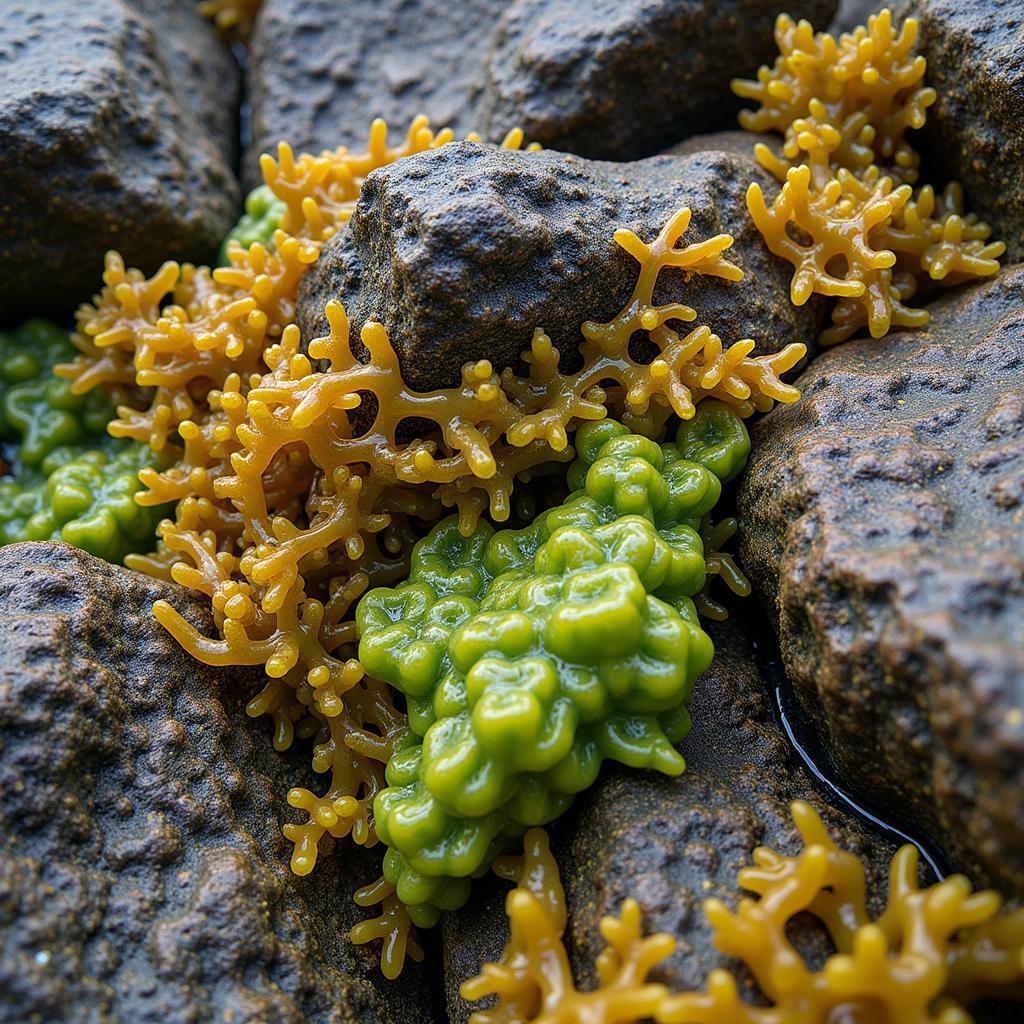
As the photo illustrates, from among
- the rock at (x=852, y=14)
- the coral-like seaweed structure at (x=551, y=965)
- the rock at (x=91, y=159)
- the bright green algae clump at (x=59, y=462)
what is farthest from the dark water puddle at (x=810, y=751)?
the rock at (x=91, y=159)

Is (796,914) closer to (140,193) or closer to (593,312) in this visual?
(593,312)

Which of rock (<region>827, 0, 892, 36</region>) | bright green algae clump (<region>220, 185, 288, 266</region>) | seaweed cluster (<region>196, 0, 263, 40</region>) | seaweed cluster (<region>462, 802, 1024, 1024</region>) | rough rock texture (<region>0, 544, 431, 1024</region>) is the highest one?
rock (<region>827, 0, 892, 36</region>)

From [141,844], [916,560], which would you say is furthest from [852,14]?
[141,844]

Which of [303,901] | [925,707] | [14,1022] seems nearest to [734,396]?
[925,707]

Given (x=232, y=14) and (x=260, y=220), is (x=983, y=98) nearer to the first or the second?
(x=260, y=220)

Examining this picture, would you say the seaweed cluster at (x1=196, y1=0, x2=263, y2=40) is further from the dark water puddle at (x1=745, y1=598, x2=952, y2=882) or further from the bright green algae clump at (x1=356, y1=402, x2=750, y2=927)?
the dark water puddle at (x1=745, y1=598, x2=952, y2=882)

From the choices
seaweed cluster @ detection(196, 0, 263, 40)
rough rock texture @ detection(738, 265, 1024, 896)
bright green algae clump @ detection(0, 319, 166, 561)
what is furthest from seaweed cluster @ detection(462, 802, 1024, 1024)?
seaweed cluster @ detection(196, 0, 263, 40)
